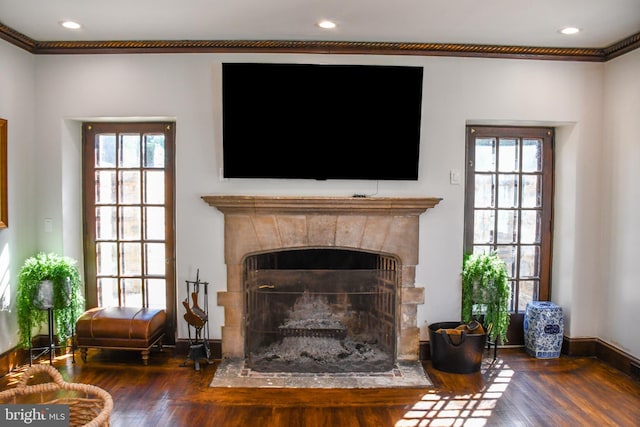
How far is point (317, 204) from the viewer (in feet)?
11.9

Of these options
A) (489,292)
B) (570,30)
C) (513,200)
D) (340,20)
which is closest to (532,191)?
(513,200)

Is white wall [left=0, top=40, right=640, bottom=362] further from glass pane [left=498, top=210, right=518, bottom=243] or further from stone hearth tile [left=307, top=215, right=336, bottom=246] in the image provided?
glass pane [left=498, top=210, right=518, bottom=243]

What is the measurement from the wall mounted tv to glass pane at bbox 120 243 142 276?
110cm

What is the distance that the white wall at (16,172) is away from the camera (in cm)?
349

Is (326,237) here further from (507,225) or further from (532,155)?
(532,155)

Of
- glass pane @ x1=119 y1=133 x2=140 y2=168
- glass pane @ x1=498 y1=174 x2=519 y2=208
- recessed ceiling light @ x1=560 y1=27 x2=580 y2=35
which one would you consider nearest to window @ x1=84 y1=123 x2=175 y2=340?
glass pane @ x1=119 y1=133 x2=140 y2=168

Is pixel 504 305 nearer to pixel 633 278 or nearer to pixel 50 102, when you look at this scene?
pixel 633 278

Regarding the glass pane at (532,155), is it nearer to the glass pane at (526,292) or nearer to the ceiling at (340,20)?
the ceiling at (340,20)

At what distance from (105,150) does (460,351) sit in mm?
3315

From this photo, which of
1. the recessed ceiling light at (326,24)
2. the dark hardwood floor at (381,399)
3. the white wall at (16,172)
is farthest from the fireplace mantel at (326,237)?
the white wall at (16,172)

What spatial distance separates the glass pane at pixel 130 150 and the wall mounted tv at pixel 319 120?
0.88 metres

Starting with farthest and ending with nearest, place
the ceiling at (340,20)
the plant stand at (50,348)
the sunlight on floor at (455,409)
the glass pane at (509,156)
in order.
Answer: the glass pane at (509,156), the plant stand at (50,348), the ceiling at (340,20), the sunlight on floor at (455,409)

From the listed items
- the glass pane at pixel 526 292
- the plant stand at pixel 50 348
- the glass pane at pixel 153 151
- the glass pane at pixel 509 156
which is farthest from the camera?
the glass pane at pixel 526 292

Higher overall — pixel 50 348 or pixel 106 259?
pixel 106 259
